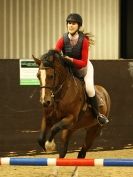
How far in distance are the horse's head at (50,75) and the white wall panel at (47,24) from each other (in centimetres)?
387

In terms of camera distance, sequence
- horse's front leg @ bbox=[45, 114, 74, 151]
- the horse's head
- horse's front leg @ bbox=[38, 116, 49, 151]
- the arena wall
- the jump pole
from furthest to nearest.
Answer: the arena wall
horse's front leg @ bbox=[38, 116, 49, 151]
horse's front leg @ bbox=[45, 114, 74, 151]
the horse's head
the jump pole

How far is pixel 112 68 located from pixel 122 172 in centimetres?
317

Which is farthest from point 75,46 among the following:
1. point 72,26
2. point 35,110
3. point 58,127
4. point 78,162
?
point 35,110

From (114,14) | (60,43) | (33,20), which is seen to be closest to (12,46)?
(33,20)

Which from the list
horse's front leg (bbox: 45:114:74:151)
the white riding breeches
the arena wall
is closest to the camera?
horse's front leg (bbox: 45:114:74:151)

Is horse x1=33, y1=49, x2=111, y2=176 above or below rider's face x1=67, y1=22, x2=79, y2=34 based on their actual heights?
below

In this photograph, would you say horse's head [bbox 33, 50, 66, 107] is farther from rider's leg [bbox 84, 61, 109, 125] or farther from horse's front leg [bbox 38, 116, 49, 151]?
rider's leg [bbox 84, 61, 109, 125]

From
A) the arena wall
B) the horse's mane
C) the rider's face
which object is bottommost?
the arena wall

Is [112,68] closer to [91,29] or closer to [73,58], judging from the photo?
[91,29]

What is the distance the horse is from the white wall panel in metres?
3.50

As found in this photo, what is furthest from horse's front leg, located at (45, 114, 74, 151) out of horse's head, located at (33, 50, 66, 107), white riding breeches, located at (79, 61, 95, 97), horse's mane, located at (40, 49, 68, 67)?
horse's mane, located at (40, 49, 68, 67)

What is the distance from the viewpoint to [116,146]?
11406 mm

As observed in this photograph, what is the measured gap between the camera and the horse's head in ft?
21.6

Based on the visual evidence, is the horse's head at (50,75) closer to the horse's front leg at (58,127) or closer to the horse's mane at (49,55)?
the horse's mane at (49,55)
